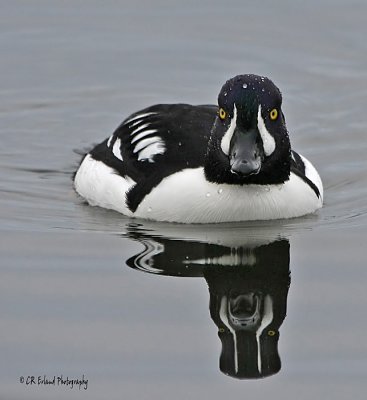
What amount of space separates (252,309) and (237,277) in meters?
0.81

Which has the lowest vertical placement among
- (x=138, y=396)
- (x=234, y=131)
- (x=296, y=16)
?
(x=138, y=396)

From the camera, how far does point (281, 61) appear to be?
19.3 m

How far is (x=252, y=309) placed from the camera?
10.9m

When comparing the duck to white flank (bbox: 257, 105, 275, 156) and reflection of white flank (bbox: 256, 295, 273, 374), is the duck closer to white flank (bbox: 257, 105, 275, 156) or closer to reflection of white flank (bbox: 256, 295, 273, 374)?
white flank (bbox: 257, 105, 275, 156)

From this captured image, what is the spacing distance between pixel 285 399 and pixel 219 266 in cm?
279

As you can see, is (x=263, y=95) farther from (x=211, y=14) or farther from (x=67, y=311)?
(x=211, y=14)

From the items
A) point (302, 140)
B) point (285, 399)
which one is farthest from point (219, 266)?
point (302, 140)

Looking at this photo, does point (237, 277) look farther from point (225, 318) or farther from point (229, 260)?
point (225, 318)


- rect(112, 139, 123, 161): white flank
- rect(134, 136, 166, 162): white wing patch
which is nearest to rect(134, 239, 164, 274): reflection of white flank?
rect(134, 136, 166, 162): white wing patch

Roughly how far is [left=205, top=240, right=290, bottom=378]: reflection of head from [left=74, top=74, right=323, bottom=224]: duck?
0.62m

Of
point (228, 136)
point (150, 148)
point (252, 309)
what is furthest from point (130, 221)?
point (252, 309)

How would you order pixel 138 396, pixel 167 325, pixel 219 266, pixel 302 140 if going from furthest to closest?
1. pixel 302 140
2. pixel 219 266
3. pixel 167 325
4. pixel 138 396

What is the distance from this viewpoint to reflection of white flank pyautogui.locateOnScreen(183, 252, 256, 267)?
12.0 metres

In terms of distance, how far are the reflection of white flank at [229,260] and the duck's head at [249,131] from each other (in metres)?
0.77
